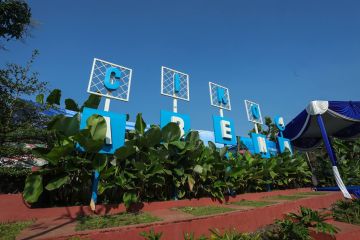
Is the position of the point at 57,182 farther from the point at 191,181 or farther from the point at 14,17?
the point at 14,17

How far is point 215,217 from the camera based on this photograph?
16.7 feet

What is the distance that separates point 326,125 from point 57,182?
559 inches

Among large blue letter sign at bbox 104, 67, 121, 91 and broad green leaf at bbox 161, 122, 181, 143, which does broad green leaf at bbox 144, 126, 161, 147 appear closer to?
broad green leaf at bbox 161, 122, 181, 143

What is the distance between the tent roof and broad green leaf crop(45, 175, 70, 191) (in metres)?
10.8

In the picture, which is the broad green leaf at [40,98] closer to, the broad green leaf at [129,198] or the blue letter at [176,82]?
the broad green leaf at [129,198]

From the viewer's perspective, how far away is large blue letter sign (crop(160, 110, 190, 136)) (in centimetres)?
800

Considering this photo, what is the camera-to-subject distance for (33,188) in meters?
5.08

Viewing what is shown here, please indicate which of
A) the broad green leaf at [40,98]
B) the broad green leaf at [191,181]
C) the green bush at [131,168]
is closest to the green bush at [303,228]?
the broad green leaf at [191,181]

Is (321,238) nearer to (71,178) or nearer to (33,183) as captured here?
(71,178)

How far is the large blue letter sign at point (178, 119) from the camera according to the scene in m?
8.00

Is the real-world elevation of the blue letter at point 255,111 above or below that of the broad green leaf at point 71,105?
above

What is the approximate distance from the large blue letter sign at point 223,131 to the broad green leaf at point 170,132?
3.17 m

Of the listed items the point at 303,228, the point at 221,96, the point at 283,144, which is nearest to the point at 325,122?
the point at 283,144

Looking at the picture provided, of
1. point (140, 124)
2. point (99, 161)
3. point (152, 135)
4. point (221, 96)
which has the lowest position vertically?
point (99, 161)
